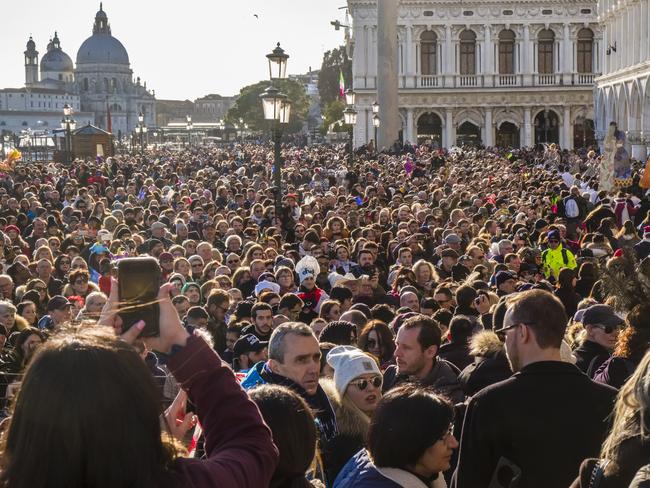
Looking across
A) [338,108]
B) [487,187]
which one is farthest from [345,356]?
[338,108]

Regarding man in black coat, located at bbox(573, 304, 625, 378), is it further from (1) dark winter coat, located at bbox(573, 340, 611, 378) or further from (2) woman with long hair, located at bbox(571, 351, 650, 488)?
(2) woman with long hair, located at bbox(571, 351, 650, 488)

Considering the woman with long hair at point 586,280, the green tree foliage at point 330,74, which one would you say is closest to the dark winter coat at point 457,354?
the woman with long hair at point 586,280

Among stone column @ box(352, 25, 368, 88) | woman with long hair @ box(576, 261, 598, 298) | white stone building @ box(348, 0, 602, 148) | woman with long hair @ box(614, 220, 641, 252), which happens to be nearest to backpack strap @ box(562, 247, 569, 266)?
woman with long hair @ box(614, 220, 641, 252)

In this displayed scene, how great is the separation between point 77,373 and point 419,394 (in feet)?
6.49

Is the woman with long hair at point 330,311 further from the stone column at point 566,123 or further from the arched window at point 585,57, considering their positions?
the arched window at point 585,57

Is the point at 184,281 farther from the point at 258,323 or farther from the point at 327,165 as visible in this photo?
the point at 327,165

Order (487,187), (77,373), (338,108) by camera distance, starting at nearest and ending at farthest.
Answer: (77,373) → (487,187) → (338,108)

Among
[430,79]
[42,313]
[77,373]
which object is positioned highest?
[430,79]

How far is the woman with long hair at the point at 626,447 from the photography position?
342cm

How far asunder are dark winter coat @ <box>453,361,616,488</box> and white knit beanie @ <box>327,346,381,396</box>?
1.14 meters

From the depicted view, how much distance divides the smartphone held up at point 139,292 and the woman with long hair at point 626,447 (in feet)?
4.55

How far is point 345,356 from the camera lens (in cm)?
614

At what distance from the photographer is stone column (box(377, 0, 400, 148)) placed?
44656 mm

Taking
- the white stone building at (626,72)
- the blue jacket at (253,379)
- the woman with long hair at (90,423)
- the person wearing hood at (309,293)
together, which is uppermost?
the white stone building at (626,72)
